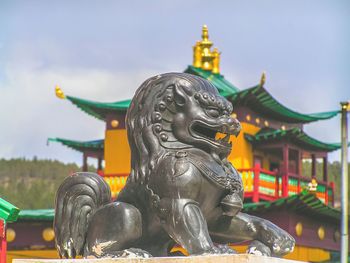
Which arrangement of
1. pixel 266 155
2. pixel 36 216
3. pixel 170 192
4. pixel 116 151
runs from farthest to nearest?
1. pixel 266 155
2. pixel 116 151
3. pixel 36 216
4. pixel 170 192

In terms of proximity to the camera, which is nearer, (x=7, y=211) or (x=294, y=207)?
(x=7, y=211)

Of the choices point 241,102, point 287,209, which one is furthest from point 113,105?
point 287,209

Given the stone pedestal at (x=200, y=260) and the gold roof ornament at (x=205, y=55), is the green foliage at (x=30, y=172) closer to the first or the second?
the gold roof ornament at (x=205, y=55)

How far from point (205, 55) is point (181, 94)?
2322cm

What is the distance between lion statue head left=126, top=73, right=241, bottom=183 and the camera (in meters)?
5.33

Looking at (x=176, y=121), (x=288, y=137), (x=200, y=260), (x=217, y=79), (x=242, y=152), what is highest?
(x=217, y=79)

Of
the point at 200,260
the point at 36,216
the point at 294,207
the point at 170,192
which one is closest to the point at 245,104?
the point at 294,207

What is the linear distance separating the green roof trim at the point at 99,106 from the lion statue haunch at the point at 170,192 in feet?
66.8

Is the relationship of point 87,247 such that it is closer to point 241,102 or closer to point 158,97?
point 158,97

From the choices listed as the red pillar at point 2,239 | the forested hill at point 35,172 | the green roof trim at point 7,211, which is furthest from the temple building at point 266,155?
the forested hill at point 35,172

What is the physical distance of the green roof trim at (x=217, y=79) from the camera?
2704 cm

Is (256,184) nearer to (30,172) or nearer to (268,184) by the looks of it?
(268,184)

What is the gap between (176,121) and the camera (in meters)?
5.37

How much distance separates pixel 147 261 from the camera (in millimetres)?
4977
